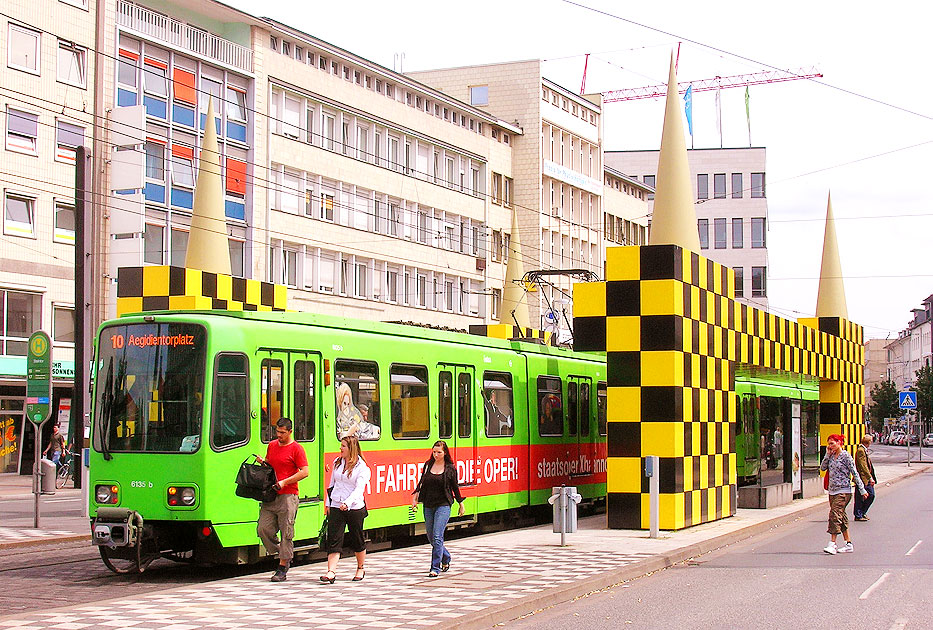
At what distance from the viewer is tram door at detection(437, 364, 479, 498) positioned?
19281 millimetres

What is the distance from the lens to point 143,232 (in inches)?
1594

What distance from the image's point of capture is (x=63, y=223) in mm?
40625

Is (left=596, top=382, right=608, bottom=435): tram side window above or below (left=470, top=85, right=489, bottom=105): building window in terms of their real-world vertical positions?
below

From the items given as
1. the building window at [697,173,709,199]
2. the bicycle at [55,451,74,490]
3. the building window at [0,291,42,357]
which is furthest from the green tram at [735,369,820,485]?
the building window at [697,173,709,199]

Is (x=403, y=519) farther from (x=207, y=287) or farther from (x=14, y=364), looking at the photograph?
(x=14, y=364)

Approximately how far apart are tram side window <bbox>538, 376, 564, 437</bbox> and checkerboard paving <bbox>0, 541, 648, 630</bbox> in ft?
20.4

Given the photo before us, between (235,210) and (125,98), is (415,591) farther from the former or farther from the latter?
(235,210)

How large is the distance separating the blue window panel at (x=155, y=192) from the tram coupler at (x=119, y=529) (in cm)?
3010

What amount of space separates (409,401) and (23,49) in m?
26.1

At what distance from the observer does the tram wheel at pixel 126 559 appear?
47.8 feet

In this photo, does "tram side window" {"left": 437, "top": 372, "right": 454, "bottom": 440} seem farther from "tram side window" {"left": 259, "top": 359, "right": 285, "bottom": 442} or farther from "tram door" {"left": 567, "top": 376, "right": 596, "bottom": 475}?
"tram door" {"left": 567, "top": 376, "right": 596, "bottom": 475}

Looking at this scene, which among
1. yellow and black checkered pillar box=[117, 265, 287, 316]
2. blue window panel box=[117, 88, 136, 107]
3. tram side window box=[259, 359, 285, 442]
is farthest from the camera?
blue window panel box=[117, 88, 136, 107]

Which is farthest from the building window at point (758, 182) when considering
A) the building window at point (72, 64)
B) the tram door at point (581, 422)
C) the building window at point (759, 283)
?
the tram door at point (581, 422)

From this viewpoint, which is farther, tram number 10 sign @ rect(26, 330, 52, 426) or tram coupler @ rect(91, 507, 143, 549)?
tram number 10 sign @ rect(26, 330, 52, 426)
